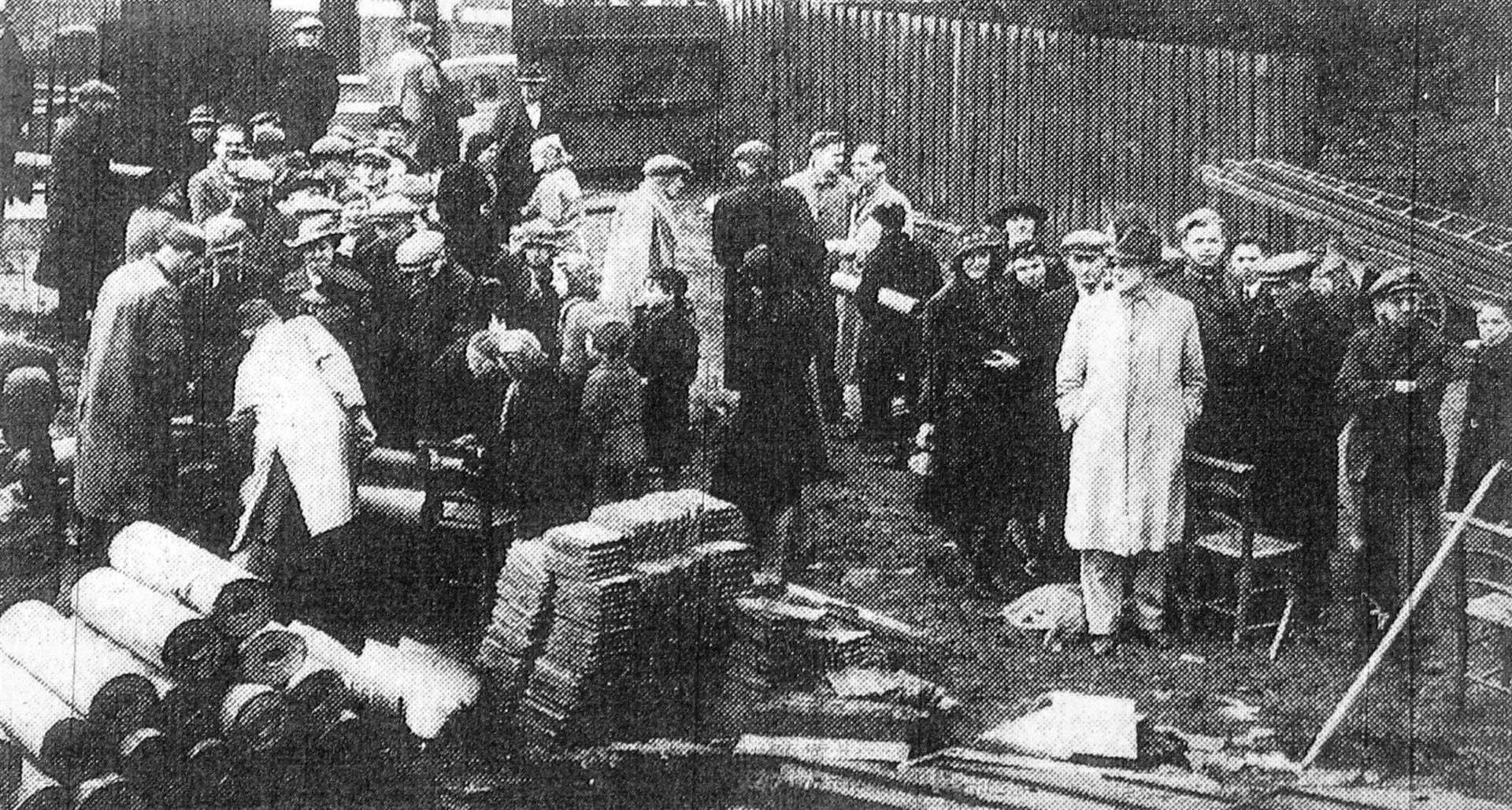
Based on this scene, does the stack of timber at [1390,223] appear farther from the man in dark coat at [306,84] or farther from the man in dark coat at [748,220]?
the man in dark coat at [306,84]

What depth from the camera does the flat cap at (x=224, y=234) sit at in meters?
8.02

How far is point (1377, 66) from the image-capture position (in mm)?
7652

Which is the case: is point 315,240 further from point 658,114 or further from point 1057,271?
point 1057,271

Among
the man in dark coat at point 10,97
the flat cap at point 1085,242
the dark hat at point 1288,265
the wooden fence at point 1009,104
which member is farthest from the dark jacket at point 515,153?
the dark hat at point 1288,265

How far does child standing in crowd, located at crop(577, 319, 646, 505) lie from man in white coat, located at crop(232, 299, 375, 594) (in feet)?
3.26

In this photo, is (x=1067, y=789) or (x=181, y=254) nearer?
(x=1067, y=789)

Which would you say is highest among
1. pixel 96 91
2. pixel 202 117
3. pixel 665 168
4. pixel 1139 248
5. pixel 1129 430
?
pixel 96 91

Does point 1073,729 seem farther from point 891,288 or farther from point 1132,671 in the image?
point 891,288

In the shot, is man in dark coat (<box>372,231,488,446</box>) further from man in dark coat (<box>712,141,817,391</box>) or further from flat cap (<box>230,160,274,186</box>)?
man in dark coat (<box>712,141,817,391</box>)

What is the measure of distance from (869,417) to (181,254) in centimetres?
335

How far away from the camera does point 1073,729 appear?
727 centimetres

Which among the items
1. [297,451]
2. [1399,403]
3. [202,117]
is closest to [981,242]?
[1399,403]

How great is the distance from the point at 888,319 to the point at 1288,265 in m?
1.88

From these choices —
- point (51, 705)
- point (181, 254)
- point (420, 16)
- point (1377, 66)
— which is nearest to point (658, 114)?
point (420, 16)
